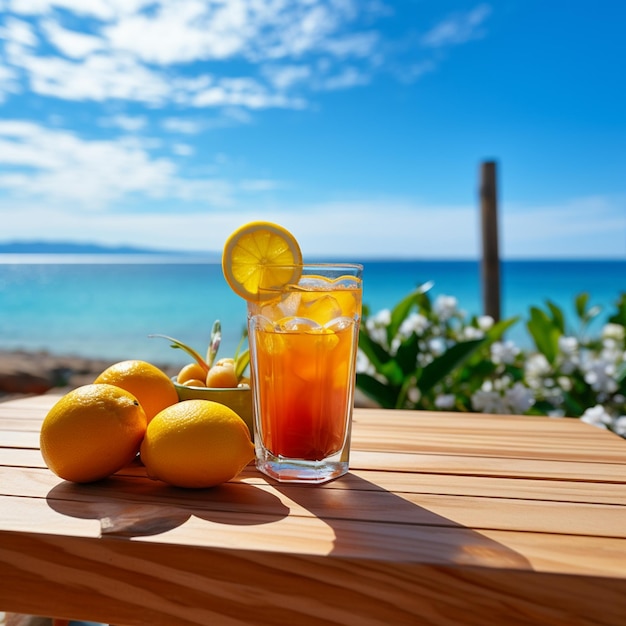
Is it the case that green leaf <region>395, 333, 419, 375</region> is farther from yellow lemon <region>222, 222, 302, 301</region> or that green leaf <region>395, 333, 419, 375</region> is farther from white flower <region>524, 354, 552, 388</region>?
yellow lemon <region>222, 222, 302, 301</region>

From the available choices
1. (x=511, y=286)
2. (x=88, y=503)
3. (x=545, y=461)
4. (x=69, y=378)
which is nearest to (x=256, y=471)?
(x=88, y=503)

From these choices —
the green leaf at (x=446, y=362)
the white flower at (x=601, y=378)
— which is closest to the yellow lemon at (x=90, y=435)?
the green leaf at (x=446, y=362)

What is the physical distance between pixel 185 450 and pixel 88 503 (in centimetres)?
Result: 15

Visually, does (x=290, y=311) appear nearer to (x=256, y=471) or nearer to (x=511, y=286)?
(x=256, y=471)

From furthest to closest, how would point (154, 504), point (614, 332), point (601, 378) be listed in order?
1. point (614, 332)
2. point (601, 378)
3. point (154, 504)

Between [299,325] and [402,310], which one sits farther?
[402,310]

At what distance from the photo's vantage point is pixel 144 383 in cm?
105

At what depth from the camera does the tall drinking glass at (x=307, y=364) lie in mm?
920

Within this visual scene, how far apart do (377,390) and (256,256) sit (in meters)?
1.47

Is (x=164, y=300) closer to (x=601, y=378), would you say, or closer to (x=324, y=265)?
(x=601, y=378)

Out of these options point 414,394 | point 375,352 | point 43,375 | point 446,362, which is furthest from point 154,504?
point 43,375

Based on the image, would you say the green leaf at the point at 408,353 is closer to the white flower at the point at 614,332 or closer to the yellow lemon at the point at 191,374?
the white flower at the point at 614,332

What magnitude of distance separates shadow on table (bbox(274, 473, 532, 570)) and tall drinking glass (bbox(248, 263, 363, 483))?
5cm

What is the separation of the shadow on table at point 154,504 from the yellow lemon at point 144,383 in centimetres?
15
